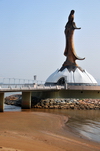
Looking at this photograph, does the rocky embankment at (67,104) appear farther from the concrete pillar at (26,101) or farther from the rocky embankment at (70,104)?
the concrete pillar at (26,101)

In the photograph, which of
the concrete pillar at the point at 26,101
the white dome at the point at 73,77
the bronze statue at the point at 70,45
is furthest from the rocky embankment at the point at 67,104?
the bronze statue at the point at 70,45

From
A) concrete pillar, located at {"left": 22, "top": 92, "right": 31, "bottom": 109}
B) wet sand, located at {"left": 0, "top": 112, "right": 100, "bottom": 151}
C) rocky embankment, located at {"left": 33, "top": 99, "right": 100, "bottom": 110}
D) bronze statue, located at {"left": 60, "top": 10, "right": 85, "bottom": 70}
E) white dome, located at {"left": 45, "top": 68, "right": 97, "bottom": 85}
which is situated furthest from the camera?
bronze statue, located at {"left": 60, "top": 10, "right": 85, "bottom": 70}

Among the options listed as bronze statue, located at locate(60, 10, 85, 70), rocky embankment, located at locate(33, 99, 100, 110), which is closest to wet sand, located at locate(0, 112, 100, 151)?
rocky embankment, located at locate(33, 99, 100, 110)

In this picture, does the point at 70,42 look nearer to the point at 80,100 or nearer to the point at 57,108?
the point at 80,100

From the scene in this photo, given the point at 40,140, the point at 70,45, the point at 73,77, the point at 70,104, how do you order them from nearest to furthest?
the point at 40,140 < the point at 70,104 < the point at 73,77 < the point at 70,45

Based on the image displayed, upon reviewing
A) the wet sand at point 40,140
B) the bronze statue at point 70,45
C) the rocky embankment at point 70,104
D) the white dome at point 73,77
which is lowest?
the wet sand at point 40,140

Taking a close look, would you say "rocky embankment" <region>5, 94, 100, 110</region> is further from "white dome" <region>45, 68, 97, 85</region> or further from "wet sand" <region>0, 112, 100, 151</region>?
"wet sand" <region>0, 112, 100, 151</region>

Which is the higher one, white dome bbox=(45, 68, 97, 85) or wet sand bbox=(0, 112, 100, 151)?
white dome bbox=(45, 68, 97, 85)

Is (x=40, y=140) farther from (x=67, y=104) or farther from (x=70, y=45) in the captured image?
(x=70, y=45)

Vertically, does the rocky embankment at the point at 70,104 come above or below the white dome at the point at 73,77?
below

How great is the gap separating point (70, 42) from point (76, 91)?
12422 millimetres

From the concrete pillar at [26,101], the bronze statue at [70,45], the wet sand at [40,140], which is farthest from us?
the bronze statue at [70,45]

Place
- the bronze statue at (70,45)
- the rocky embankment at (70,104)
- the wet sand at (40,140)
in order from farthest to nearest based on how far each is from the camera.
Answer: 1. the bronze statue at (70,45)
2. the rocky embankment at (70,104)
3. the wet sand at (40,140)

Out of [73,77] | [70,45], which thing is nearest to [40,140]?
[73,77]
